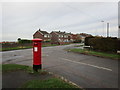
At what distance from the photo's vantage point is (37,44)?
5098mm

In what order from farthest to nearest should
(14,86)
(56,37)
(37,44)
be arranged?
1. (56,37)
2. (37,44)
3. (14,86)

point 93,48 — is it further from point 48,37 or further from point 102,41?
point 48,37

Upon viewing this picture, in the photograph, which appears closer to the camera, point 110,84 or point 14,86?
point 14,86

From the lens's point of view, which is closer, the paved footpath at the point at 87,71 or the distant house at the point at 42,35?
the paved footpath at the point at 87,71

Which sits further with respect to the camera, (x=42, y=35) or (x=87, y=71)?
(x=42, y=35)

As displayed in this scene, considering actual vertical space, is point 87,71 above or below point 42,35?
below

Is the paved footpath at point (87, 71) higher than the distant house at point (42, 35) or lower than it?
lower

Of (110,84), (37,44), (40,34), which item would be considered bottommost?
(110,84)

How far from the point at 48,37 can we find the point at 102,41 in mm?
49203

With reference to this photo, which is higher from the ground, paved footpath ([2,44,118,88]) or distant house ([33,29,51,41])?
distant house ([33,29,51,41])

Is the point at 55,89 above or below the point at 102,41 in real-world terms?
below

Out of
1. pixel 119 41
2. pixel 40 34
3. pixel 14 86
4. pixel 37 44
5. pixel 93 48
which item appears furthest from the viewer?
pixel 40 34

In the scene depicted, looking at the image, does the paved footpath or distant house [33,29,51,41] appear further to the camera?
distant house [33,29,51,41]

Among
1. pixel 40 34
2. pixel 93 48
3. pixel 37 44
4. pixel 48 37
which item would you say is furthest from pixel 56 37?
pixel 37 44
